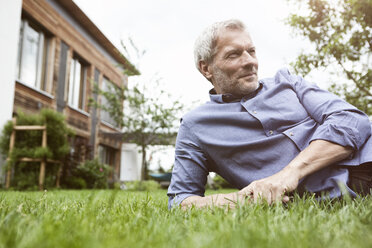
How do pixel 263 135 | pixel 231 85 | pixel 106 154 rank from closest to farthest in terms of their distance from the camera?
pixel 263 135
pixel 231 85
pixel 106 154

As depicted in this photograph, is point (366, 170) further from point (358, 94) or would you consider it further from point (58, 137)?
point (58, 137)

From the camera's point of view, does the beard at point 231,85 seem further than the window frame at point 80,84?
No

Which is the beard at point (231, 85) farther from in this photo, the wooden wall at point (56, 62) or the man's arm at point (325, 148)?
the wooden wall at point (56, 62)

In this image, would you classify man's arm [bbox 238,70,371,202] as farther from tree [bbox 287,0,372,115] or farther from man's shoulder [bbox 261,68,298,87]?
tree [bbox 287,0,372,115]

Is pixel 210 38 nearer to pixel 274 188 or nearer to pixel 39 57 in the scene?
pixel 274 188

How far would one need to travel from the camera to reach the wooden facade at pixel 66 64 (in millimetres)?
11203

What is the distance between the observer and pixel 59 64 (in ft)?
43.0

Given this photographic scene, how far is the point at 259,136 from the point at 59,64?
12.4m

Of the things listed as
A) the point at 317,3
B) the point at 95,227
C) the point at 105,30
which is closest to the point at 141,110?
the point at 105,30

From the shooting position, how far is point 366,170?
187 cm

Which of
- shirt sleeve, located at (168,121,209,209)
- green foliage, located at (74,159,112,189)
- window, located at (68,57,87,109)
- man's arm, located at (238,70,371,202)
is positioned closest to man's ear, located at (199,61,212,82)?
shirt sleeve, located at (168,121,209,209)

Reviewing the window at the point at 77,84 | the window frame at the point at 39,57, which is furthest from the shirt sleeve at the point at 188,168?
the window at the point at 77,84

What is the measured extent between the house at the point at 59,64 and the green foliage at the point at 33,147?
852 mm

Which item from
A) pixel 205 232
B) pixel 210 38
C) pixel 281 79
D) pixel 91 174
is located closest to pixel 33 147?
pixel 91 174
